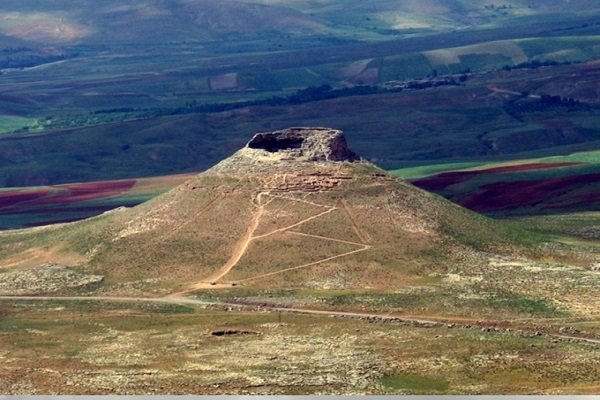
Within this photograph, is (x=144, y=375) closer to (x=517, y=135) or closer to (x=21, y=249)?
(x=21, y=249)

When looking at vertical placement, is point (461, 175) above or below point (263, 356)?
below

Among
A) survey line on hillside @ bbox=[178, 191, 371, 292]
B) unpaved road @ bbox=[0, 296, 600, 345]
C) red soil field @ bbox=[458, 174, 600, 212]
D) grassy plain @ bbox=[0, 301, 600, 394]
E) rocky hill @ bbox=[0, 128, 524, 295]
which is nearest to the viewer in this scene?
grassy plain @ bbox=[0, 301, 600, 394]

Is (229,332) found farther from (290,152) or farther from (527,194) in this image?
(527,194)

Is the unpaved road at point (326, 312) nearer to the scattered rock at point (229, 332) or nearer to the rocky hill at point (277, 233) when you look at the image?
the rocky hill at point (277, 233)

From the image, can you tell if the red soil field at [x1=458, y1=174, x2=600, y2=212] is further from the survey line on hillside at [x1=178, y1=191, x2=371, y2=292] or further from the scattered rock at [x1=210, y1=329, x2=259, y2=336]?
the scattered rock at [x1=210, y1=329, x2=259, y2=336]

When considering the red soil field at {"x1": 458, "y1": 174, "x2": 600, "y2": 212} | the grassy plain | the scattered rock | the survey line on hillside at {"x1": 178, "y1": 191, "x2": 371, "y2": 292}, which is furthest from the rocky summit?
the red soil field at {"x1": 458, "y1": 174, "x2": 600, "y2": 212}

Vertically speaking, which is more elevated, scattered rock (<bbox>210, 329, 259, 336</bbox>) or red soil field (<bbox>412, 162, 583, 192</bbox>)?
scattered rock (<bbox>210, 329, 259, 336</bbox>)

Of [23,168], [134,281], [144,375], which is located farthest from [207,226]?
[23,168]

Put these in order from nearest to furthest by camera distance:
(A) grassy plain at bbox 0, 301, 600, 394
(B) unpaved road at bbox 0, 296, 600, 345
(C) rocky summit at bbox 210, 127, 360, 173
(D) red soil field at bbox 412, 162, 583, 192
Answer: (A) grassy plain at bbox 0, 301, 600, 394, (B) unpaved road at bbox 0, 296, 600, 345, (C) rocky summit at bbox 210, 127, 360, 173, (D) red soil field at bbox 412, 162, 583, 192

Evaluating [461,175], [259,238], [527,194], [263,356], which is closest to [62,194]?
[461,175]
